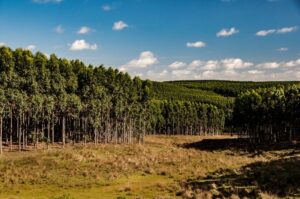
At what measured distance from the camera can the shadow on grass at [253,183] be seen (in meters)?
30.6

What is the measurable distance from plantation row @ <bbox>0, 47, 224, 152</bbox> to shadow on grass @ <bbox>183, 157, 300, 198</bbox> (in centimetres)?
3646

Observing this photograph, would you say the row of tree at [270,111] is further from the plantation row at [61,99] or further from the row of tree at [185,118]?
the row of tree at [185,118]

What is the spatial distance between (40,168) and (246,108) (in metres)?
85.3

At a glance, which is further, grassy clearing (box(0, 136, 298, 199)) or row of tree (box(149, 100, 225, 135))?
row of tree (box(149, 100, 225, 135))

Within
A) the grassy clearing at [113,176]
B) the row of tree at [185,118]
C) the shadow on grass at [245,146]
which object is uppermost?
the row of tree at [185,118]

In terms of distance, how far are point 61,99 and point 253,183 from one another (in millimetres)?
47516

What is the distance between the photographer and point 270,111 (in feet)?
369

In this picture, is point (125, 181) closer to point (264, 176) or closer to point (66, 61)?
point (264, 176)

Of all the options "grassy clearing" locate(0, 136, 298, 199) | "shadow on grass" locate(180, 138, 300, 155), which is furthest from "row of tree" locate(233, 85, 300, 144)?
"grassy clearing" locate(0, 136, 298, 199)

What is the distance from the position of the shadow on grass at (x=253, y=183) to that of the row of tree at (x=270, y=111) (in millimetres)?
68148

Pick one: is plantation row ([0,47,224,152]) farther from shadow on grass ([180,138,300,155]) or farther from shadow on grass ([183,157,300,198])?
shadow on grass ([183,157,300,198])

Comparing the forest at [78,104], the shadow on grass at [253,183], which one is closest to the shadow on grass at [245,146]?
the forest at [78,104]

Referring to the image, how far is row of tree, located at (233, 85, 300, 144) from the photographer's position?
10838cm

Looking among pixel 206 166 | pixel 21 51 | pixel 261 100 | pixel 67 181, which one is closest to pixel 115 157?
pixel 206 166
